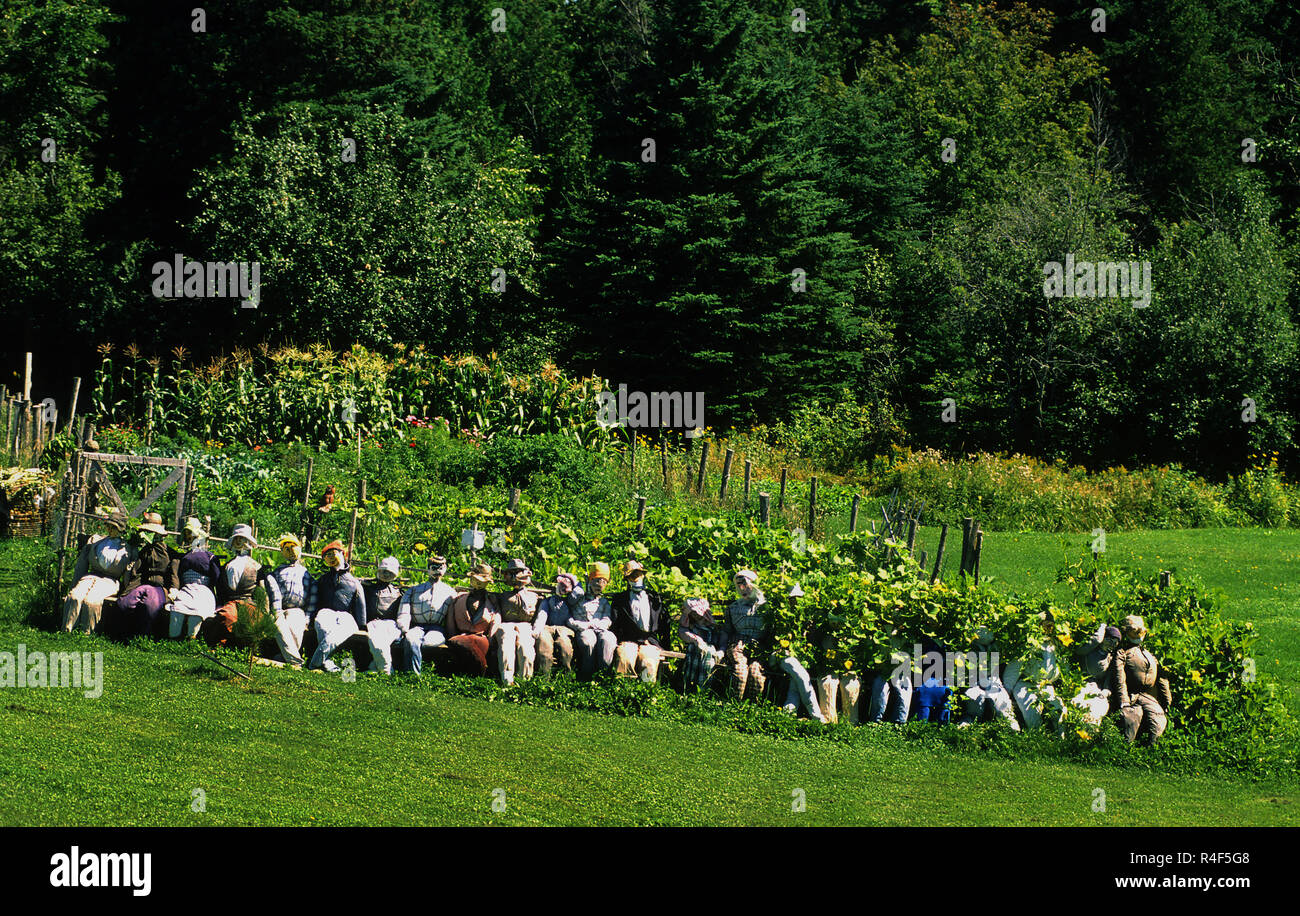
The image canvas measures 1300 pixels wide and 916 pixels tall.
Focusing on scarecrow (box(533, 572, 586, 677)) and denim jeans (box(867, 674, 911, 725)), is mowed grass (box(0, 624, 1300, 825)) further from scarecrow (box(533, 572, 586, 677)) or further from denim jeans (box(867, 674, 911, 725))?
scarecrow (box(533, 572, 586, 677))

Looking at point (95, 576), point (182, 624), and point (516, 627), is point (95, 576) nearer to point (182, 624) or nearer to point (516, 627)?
point (182, 624)

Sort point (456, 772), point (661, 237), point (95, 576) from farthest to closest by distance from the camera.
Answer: point (661, 237) → point (95, 576) → point (456, 772)

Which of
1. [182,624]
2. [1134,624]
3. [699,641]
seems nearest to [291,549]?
[182,624]

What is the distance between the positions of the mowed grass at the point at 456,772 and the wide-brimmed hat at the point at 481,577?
116 centimetres

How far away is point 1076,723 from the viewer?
1108 centimetres

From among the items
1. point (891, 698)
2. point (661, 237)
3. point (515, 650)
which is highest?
point (661, 237)

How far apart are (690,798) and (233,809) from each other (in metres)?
2.99

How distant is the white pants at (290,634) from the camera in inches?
477

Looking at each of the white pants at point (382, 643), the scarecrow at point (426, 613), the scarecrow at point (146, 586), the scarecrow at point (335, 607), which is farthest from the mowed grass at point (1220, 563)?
the scarecrow at point (146, 586)

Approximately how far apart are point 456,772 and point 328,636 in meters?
3.07

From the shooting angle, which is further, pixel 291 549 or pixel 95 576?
pixel 95 576

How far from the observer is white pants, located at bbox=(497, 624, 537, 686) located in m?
11.9

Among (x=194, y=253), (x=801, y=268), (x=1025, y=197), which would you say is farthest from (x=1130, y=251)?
(x=194, y=253)

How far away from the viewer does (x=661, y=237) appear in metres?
30.7
